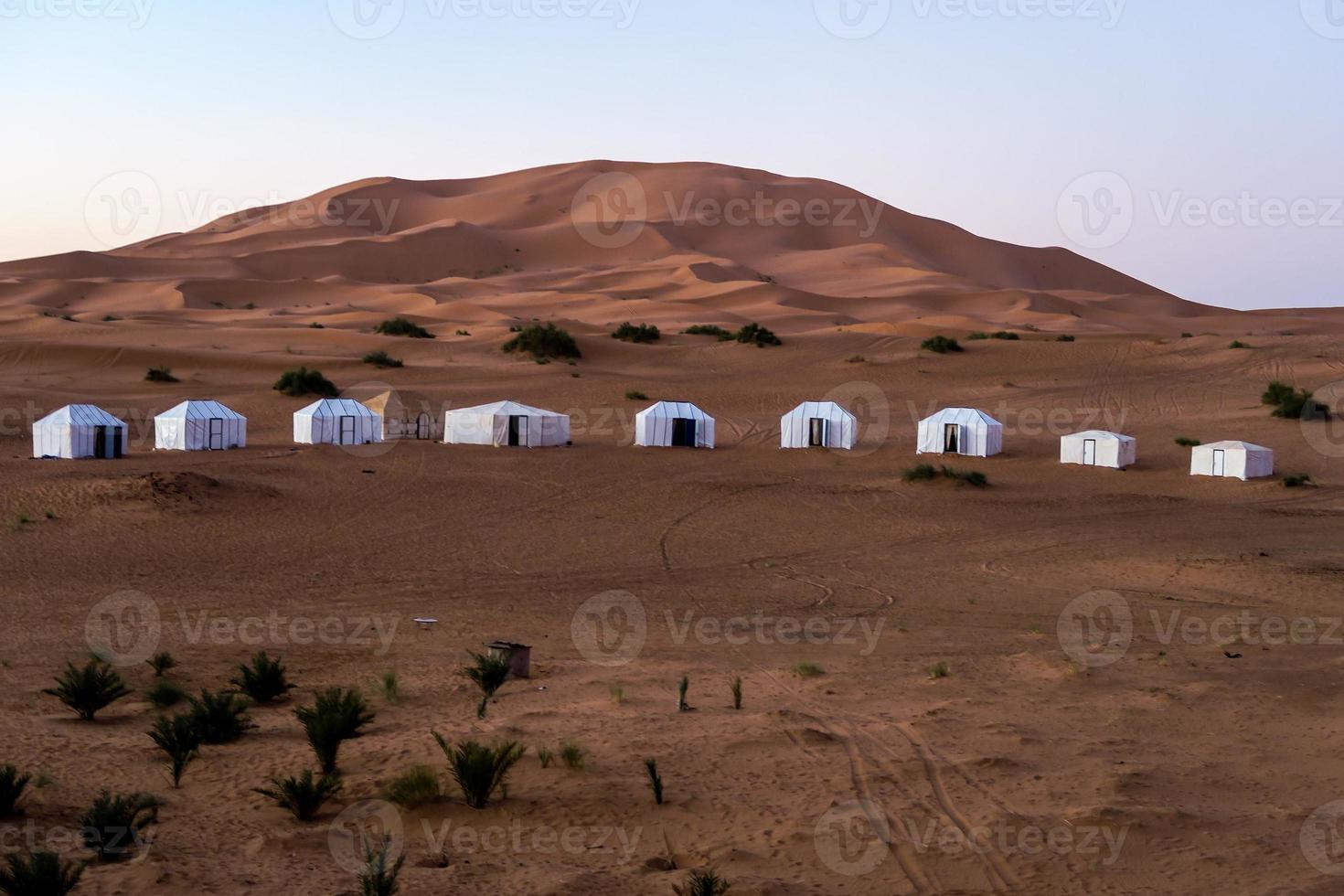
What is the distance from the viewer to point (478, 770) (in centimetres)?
930

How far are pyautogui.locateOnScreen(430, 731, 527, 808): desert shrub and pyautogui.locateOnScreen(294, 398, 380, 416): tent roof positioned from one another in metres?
25.6

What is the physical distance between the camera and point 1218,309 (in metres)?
113

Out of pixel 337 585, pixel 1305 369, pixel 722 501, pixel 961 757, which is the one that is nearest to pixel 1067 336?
pixel 1305 369

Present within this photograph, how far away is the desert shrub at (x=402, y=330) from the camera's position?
60.3 meters

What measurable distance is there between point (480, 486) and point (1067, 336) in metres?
39.9

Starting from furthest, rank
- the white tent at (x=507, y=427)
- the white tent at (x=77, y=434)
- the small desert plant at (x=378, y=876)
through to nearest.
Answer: the white tent at (x=507, y=427) < the white tent at (x=77, y=434) < the small desert plant at (x=378, y=876)

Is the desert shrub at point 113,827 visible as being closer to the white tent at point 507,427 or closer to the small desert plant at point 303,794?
the small desert plant at point 303,794

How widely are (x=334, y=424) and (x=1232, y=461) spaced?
77.6ft

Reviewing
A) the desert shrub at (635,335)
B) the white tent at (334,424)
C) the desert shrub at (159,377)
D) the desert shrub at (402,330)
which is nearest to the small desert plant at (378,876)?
the white tent at (334,424)

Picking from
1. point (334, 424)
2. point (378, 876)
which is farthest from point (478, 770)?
point (334, 424)

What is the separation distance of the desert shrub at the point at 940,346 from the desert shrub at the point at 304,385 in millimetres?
25913

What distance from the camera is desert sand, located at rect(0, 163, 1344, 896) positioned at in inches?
346

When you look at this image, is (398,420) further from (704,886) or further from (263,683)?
(704,886)

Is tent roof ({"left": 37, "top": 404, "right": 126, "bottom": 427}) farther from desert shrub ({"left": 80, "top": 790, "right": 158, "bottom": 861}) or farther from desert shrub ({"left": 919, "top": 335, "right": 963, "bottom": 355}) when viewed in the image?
desert shrub ({"left": 919, "top": 335, "right": 963, "bottom": 355})
